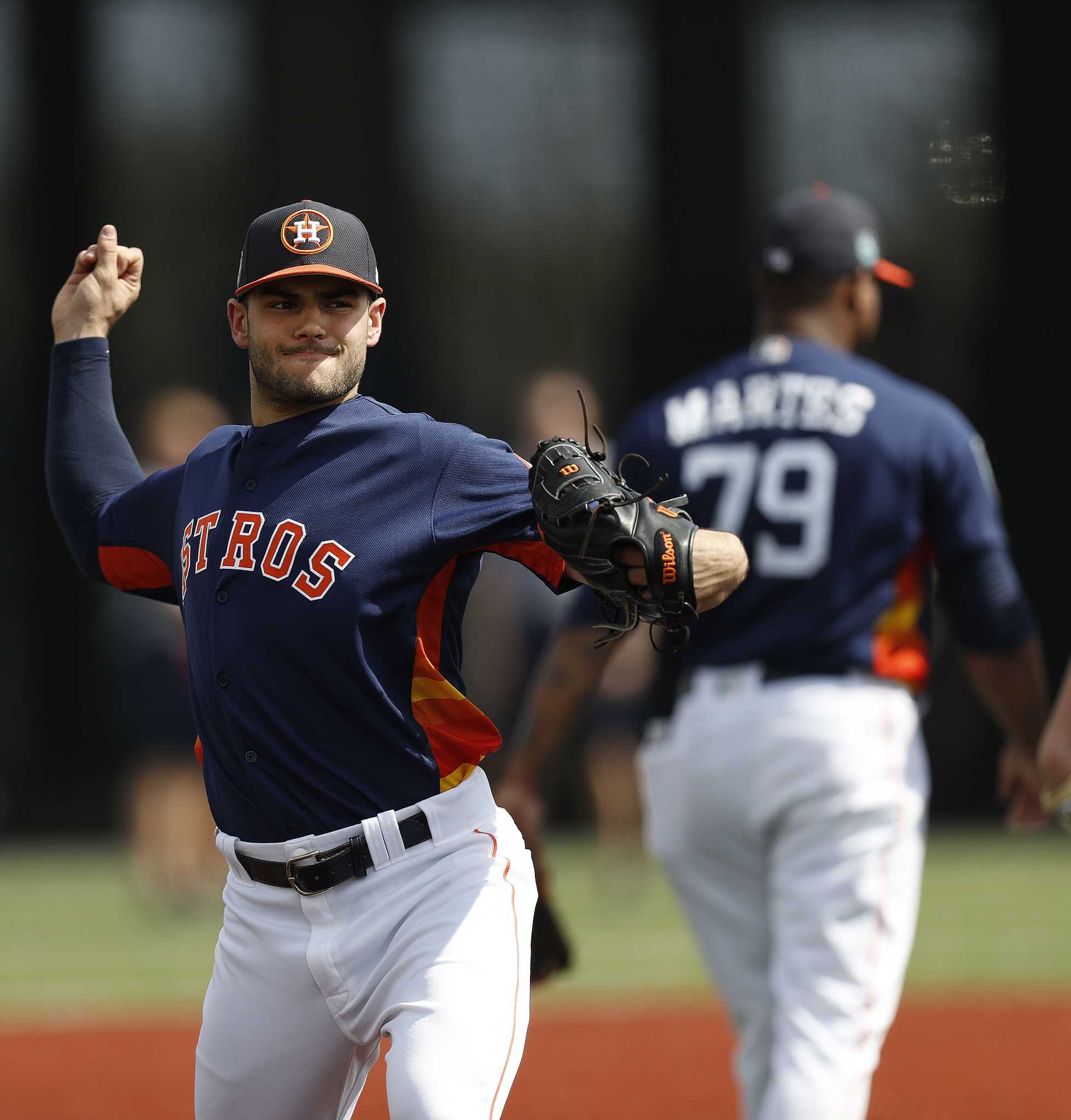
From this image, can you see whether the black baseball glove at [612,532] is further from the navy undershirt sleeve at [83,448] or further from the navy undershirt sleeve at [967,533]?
the navy undershirt sleeve at [967,533]

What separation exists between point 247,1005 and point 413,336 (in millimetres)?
10195

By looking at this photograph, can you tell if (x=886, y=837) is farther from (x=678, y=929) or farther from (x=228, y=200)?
(x=228, y=200)

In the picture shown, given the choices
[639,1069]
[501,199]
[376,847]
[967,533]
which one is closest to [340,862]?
[376,847]

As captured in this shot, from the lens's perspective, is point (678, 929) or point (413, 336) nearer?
point (678, 929)

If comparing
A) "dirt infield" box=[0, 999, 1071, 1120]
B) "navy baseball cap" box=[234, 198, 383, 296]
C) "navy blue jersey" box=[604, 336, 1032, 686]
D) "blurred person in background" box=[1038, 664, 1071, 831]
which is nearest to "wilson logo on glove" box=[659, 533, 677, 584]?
"navy baseball cap" box=[234, 198, 383, 296]

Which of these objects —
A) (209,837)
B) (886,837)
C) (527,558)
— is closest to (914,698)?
(886,837)

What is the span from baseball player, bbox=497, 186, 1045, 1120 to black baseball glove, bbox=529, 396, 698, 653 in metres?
1.01

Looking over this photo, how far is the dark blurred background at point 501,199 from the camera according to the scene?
12812 millimetres

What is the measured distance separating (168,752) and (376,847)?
270 inches

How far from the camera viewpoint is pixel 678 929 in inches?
353

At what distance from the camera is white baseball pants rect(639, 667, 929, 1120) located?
3.74 metres

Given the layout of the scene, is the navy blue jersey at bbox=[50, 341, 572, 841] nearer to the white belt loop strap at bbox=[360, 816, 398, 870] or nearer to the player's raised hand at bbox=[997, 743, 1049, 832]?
the white belt loop strap at bbox=[360, 816, 398, 870]

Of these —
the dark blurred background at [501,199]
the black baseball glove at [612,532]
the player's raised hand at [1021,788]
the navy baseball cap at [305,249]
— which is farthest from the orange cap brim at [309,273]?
the dark blurred background at [501,199]

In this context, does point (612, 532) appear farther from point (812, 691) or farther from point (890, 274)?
point (890, 274)
